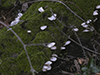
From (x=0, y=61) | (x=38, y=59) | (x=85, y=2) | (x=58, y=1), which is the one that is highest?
(x=58, y=1)

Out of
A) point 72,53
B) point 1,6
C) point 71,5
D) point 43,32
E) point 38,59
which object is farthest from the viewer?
point 1,6

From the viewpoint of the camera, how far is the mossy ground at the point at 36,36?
2.29m

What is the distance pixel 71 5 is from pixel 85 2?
39 centimetres

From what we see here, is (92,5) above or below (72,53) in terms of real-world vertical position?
above

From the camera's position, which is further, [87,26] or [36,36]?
[87,26]

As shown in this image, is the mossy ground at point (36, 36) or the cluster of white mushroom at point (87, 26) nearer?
the mossy ground at point (36, 36)

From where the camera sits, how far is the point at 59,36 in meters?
2.70

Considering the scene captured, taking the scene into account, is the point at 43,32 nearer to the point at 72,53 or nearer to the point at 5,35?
the point at 5,35

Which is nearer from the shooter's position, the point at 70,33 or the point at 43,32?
the point at 43,32

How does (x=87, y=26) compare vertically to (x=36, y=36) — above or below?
below

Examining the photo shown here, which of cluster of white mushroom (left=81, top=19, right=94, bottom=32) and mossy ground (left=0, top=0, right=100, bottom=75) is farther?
cluster of white mushroom (left=81, top=19, right=94, bottom=32)

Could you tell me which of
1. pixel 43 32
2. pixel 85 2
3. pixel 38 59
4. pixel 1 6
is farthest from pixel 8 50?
pixel 1 6

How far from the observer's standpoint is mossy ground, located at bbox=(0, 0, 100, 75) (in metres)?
2.29

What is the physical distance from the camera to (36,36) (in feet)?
8.48
